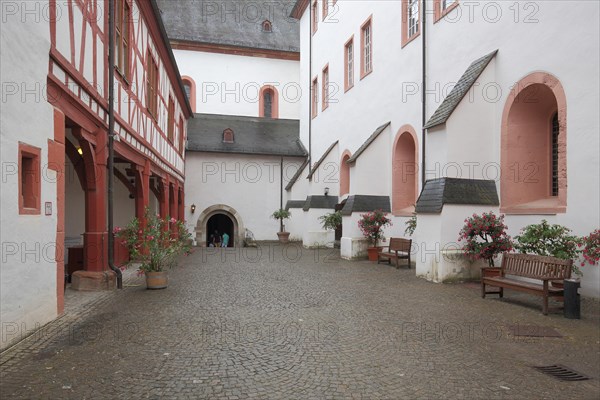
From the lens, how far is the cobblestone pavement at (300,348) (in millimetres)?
4066

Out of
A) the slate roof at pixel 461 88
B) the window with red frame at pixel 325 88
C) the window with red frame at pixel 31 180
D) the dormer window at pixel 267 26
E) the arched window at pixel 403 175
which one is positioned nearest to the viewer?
the window with red frame at pixel 31 180

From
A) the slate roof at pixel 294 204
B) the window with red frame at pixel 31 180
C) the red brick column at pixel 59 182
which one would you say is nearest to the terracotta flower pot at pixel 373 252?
the red brick column at pixel 59 182

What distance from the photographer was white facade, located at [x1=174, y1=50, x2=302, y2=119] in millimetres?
30547

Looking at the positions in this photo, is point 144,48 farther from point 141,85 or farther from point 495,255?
point 495,255

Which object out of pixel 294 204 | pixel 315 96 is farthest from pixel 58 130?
pixel 315 96

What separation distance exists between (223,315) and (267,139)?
20690 mm

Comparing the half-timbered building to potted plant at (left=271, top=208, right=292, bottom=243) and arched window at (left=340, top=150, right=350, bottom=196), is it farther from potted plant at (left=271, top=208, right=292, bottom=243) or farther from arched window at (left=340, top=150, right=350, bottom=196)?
potted plant at (left=271, top=208, right=292, bottom=243)

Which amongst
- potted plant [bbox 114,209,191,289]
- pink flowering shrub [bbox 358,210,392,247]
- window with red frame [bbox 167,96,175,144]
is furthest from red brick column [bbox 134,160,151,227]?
pink flowering shrub [bbox 358,210,392,247]

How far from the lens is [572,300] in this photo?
6.67 metres

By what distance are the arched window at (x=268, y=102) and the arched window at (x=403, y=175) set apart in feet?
58.4

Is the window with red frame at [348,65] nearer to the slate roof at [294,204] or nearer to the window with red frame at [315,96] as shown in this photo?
the window with red frame at [315,96]

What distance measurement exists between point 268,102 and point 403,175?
18.7 meters

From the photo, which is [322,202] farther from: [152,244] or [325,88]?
[152,244]

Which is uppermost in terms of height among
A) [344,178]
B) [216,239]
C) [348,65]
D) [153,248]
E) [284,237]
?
[348,65]
